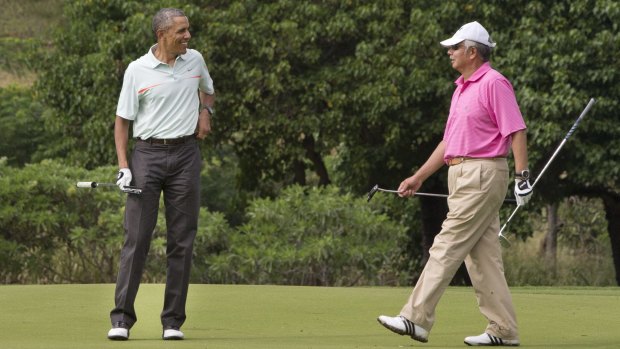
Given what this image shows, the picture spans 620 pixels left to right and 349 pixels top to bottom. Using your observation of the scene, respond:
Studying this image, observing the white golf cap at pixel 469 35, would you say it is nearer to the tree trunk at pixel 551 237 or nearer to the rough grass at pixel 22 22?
the tree trunk at pixel 551 237

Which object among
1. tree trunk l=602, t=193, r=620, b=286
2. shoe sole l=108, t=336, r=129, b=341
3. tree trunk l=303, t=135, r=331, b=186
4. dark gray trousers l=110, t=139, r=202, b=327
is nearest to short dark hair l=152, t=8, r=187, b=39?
dark gray trousers l=110, t=139, r=202, b=327

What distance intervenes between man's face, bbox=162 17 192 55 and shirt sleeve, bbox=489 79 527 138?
188cm

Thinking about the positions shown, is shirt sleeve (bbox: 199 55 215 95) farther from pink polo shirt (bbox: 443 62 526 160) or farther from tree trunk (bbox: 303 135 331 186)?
tree trunk (bbox: 303 135 331 186)

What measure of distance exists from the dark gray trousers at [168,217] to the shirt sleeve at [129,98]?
0.22m

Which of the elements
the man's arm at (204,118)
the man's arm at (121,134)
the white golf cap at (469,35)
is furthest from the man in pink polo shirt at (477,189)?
the man's arm at (121,134)

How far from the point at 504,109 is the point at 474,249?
0.89m

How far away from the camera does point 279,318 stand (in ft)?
30.3

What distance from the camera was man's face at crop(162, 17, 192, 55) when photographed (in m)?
7.98

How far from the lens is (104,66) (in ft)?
85.9

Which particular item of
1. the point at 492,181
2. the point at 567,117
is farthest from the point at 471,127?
the point at 567,117

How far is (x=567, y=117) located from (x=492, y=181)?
15.8 meters

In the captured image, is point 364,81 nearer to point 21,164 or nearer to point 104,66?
point 104,66

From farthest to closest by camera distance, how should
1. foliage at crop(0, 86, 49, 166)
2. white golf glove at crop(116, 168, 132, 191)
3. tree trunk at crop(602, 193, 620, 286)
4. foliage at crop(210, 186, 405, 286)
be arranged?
foliage at crop(0, 86, 49, 166) < tree trunk at crop(602, 193, 620, 286) < foliage at crop(210, 186, 405, 286) < white golf glove at crop(116, 168, 132, 191)

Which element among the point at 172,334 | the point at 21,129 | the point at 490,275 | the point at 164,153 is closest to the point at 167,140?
the point at 164,153
